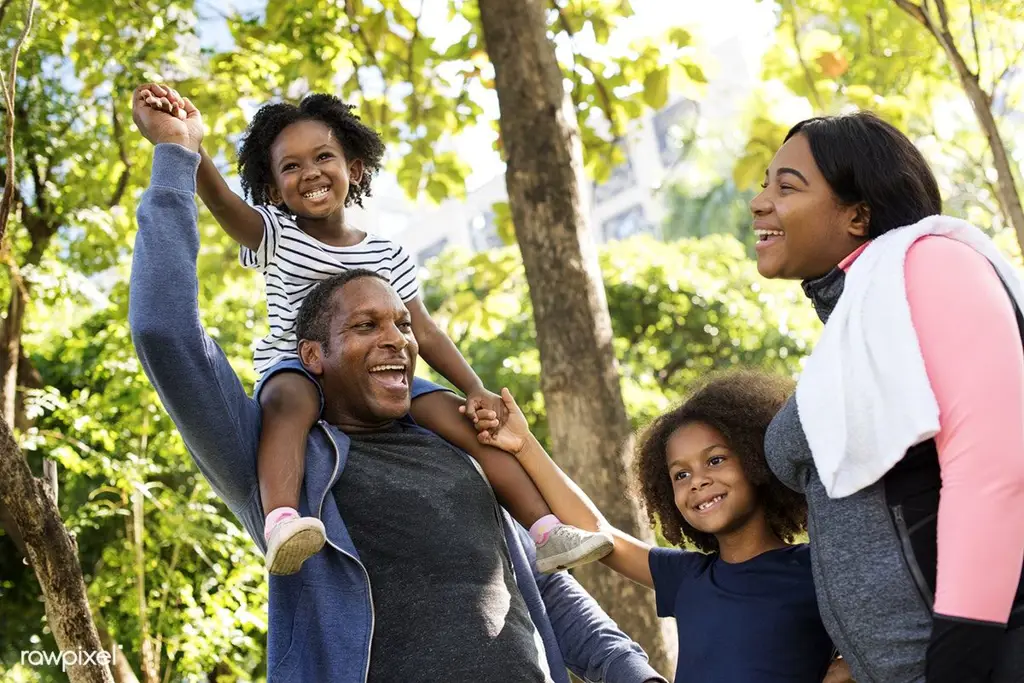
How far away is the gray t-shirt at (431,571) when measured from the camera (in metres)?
2.49

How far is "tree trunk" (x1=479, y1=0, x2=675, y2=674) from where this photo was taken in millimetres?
4348

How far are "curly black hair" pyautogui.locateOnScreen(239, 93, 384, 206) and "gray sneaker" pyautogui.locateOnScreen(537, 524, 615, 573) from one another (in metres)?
1.22

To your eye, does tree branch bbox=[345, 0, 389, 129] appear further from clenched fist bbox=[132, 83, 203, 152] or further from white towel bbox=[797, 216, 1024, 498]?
white towel bbox=[797, 216, 1024, 498]

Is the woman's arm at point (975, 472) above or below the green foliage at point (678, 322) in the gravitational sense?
below

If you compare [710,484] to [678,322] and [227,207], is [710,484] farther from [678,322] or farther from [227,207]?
[678,322]

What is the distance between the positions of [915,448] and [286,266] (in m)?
1.68

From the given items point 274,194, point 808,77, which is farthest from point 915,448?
point 808,77

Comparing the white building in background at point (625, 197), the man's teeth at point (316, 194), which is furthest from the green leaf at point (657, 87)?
the white building in background at point (625, 197)

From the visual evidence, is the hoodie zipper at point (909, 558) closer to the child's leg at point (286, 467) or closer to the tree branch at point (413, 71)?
the child's leg at point (286, 467)

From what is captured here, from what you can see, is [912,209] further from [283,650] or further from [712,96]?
[712,96]

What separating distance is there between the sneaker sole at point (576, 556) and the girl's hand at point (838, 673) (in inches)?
22.0

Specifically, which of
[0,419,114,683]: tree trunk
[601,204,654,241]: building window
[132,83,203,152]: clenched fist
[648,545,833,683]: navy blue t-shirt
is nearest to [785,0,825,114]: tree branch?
[648,545,833,683]: navy blue t-shirt

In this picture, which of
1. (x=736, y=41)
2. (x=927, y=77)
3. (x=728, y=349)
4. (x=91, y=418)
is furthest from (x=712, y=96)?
(x=91, y=418)

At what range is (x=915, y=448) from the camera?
2062 millimetres
